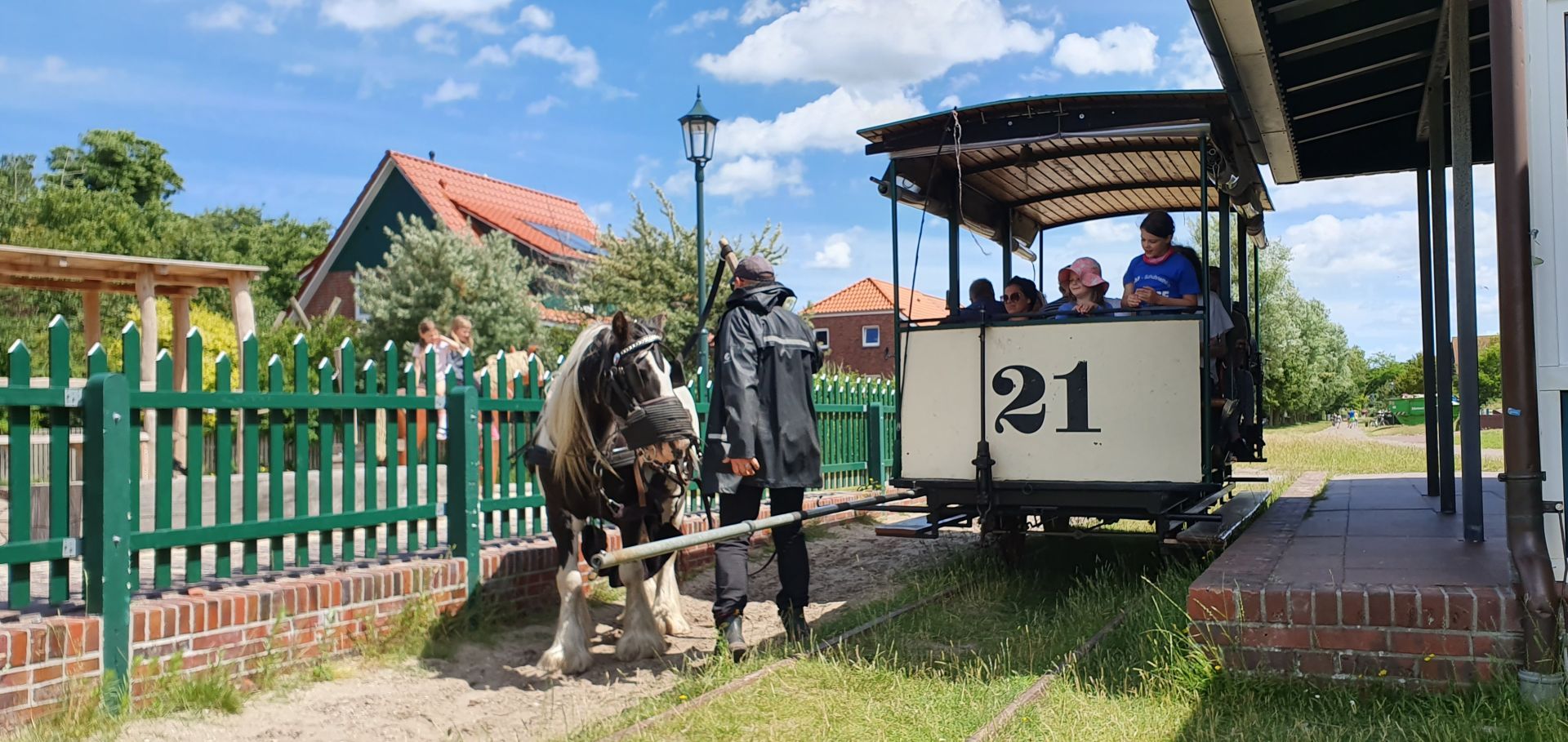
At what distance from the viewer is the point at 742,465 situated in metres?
5.64

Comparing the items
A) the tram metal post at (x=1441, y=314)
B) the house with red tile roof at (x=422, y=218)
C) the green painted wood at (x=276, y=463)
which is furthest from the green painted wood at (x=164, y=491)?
the house with red tile roof at (x=422, y=218)

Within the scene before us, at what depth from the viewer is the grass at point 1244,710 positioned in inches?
148

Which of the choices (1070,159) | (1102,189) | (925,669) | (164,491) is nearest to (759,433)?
(925,669)

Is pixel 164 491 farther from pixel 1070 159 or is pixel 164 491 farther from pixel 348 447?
pixel 1070 159

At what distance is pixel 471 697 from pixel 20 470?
2.06 meters

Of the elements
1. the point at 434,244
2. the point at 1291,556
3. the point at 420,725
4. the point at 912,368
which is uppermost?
the point at 434,244

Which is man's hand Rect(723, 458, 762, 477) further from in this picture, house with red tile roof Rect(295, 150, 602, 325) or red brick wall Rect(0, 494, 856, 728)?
house with red tile roof Rect(295, 150, 602, 325)

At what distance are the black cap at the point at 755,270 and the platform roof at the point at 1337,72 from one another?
2.37 metres

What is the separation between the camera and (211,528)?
520cm

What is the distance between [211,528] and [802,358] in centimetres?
293

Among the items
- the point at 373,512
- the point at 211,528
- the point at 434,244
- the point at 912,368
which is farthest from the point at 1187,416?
the point at 434,244

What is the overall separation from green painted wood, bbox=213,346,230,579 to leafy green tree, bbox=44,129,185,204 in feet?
149

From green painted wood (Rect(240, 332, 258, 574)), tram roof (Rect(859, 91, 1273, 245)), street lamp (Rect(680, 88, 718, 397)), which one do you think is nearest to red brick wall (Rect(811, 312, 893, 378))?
street lamp (Rect(680, 88, 718, 397))

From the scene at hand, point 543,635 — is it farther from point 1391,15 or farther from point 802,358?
point 1391,15
